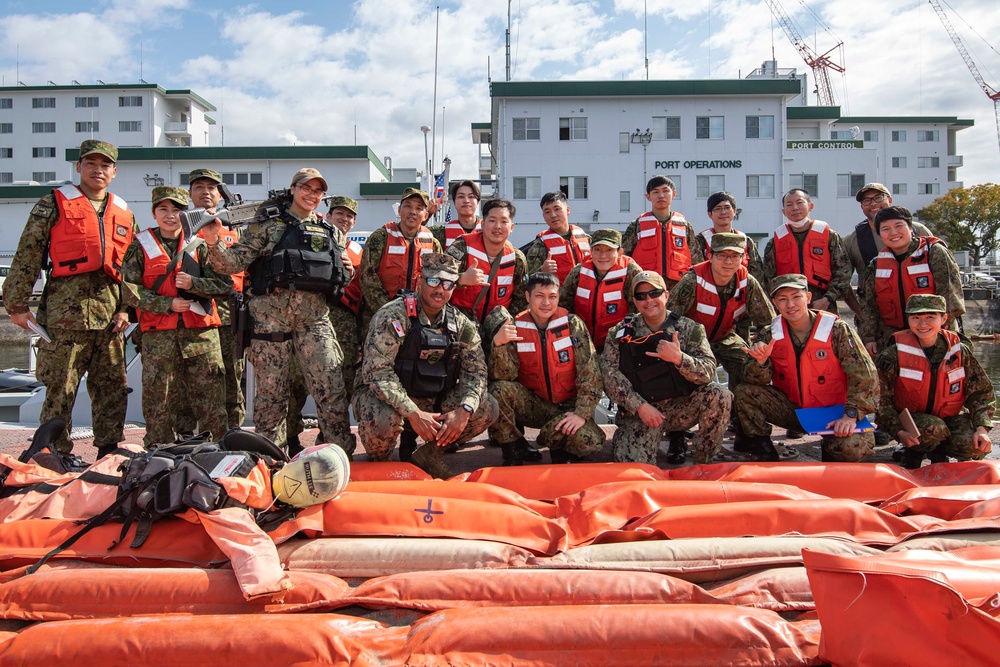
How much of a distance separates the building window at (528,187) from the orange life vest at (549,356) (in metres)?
27.0

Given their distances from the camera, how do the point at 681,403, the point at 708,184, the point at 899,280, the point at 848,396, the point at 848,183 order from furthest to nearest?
the point at 848,183
the point at 708,184
the point at 899,280
the point at 681,403
the point at 848,396

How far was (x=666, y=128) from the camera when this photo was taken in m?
31.6

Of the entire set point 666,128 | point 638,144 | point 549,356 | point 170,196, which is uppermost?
point 666,128

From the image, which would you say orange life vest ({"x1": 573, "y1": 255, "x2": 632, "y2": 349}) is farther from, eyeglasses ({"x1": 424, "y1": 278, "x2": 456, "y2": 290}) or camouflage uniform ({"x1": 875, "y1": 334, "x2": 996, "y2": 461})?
camouflage uniform ({"x1": 875, "y1": 334, "x2": 996, "y2": 461})

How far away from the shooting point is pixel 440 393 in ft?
14.8

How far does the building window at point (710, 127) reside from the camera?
3152 cm

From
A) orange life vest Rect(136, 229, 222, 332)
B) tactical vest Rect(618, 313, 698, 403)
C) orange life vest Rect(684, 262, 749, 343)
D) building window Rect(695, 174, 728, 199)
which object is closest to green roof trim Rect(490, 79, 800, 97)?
Answer: building window Rect(695, 174, 728, 199)

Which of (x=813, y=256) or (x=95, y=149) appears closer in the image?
(x=95, y=149)

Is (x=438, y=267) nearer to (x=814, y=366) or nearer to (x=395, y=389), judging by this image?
(x=395, y=389)

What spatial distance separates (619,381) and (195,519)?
112 inches

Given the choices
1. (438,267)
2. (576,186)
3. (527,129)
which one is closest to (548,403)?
(438,267)

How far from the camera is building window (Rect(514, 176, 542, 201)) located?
101ft

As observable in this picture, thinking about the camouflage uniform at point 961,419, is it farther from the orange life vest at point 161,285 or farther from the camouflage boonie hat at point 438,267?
the orange life vest at point 161,285

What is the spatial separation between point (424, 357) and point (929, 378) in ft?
11.8
